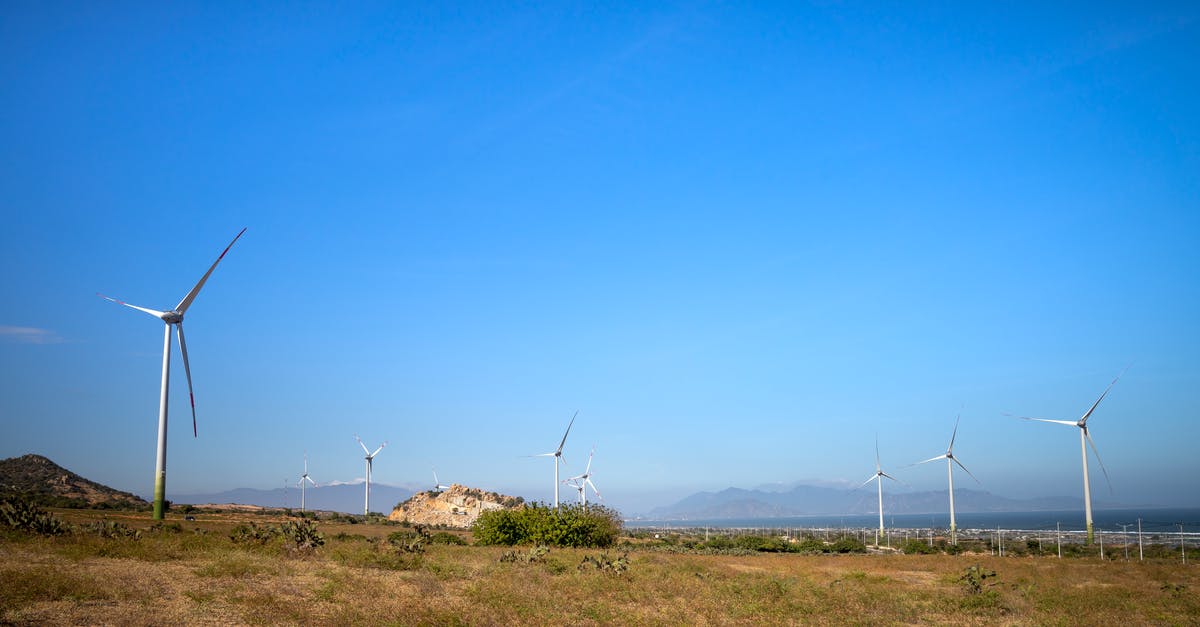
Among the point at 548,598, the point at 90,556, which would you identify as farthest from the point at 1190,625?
the point at 90,556

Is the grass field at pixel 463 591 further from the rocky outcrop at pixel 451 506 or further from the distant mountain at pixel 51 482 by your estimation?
the rocky outcrop at pixel 451 506

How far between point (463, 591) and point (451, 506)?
90041 millimetres

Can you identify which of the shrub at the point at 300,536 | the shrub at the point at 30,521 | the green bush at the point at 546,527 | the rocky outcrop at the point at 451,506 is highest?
the shrub at the point at 30,521

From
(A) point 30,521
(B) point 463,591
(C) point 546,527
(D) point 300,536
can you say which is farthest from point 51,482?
(B) point 463,591

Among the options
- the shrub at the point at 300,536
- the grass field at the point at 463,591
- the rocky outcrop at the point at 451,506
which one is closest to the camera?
the grass field at the point at 463,591

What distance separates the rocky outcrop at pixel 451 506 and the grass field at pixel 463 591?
74.2 meters

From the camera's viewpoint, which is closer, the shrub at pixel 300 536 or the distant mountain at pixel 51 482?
the shrub at pixel 300 536

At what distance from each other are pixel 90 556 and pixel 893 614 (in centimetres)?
2467

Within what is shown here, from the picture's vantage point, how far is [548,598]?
22688 millimetres

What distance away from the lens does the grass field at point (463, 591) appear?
1834cm

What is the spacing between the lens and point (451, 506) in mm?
109750

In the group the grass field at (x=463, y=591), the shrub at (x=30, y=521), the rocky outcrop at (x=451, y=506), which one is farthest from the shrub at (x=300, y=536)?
the rocky outcrop at (x=451, y=506)

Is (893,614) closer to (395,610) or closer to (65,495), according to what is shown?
(395,610)

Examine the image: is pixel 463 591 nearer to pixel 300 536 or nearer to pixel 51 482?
pixel 300 536
